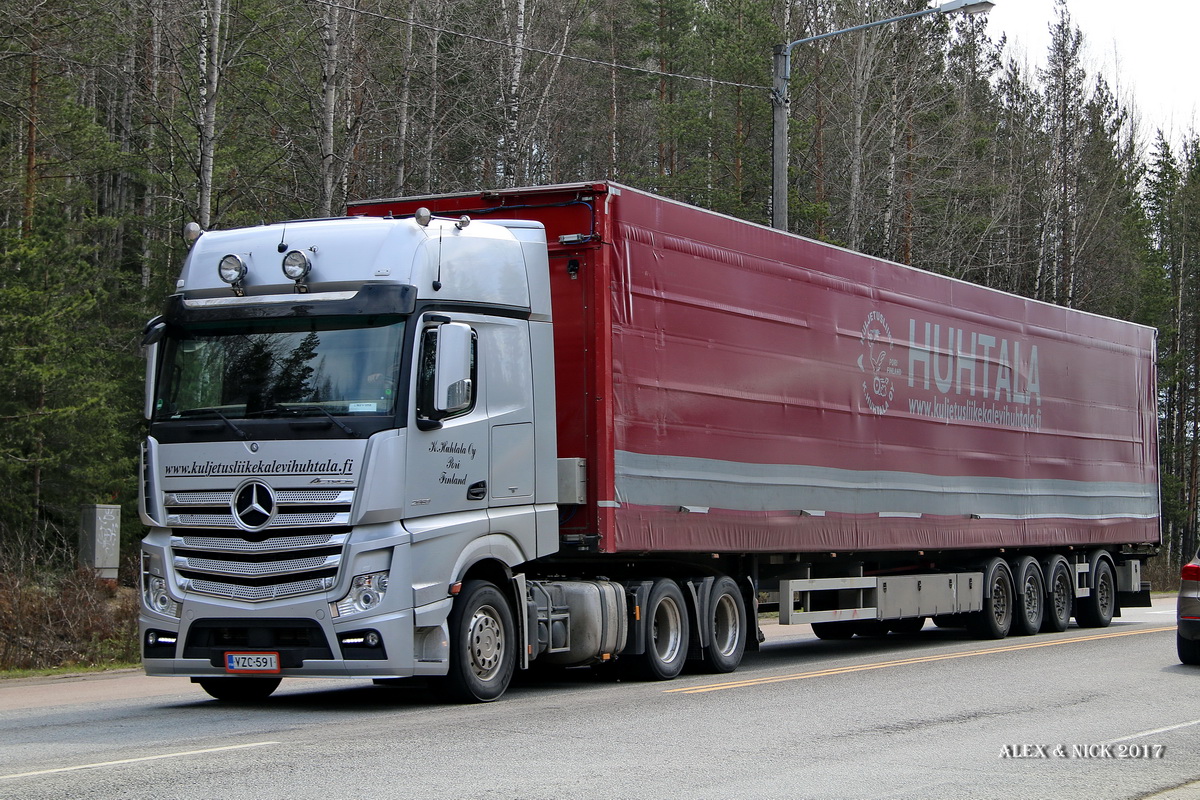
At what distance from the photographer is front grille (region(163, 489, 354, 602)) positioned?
33.6ft

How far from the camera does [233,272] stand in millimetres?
10969

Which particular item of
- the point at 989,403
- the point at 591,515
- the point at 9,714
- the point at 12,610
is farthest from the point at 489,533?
the point at 989,403

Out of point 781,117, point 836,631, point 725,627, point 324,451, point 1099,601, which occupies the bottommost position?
point 836,631

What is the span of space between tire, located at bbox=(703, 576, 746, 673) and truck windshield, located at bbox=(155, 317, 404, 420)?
192 inches

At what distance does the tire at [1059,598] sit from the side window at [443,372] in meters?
12.9

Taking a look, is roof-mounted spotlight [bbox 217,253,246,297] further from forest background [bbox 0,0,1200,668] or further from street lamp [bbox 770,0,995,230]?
street lamp [bbox 770,0,995,230]

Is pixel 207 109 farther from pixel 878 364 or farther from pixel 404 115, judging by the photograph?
pixel 878 364

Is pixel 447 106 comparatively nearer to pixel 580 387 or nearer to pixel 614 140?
pixel 614 140

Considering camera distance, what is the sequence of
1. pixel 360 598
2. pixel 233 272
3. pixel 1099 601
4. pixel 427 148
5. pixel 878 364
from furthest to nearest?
pixel 427 148, pixel 1099 601, pixel 878 364, pixel 233 272, pixel 360 598

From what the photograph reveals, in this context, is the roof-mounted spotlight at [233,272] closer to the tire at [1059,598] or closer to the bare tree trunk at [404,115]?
the tire at [1059,598]

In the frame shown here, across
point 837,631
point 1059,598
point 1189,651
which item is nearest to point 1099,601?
point 1059,598

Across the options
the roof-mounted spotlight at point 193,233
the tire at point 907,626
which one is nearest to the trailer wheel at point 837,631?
the tire at point 907,626

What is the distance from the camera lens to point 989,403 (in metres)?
18.8

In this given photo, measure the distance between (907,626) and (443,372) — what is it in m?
12.6
